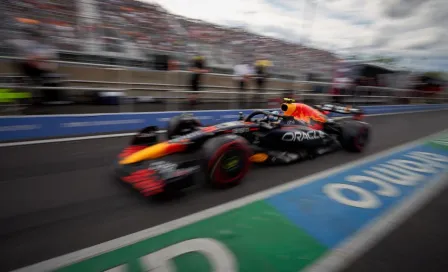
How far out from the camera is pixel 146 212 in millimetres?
2436

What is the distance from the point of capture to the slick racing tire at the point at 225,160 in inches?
109

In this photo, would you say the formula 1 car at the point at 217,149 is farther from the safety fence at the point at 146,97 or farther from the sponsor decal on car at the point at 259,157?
the safety fence at the point at 146,97

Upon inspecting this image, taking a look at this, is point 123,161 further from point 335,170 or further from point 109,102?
point 109,102

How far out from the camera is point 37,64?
5289mm

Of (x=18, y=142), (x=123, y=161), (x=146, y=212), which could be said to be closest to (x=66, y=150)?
(x=18, y=142)

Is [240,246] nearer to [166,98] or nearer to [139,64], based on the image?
[166,98]

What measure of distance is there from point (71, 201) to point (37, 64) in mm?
4084

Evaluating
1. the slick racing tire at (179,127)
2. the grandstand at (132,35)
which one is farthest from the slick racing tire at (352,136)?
the grandstand at (132,35)

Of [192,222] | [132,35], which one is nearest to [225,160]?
[192,222]

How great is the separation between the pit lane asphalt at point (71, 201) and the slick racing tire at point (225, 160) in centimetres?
14

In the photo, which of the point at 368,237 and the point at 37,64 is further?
the point at 37,64

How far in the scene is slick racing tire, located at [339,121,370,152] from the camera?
182 inches

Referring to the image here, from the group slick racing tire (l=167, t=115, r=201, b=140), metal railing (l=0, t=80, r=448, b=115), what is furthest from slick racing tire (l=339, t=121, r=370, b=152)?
metal railing (l=0, t=80, r=448, b=115)

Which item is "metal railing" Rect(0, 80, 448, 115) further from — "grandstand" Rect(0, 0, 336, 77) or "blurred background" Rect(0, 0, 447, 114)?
"grandstand" Rect(0, 0, 336, 77)
